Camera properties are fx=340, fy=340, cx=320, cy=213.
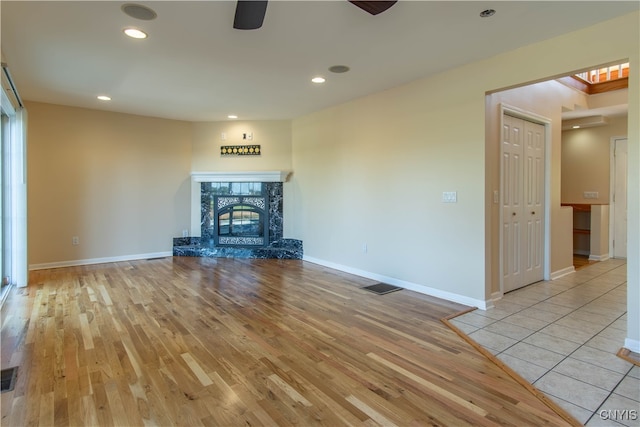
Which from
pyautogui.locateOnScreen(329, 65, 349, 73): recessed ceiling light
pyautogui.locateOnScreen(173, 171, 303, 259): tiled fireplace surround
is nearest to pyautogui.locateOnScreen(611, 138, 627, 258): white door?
pyautogui.locateOnScreen(329, 65, 349, 73): recessed ceiling light

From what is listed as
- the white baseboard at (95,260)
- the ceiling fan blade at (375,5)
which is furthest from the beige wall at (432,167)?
the white baseboard at (95,260)

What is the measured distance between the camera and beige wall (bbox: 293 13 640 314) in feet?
9.75

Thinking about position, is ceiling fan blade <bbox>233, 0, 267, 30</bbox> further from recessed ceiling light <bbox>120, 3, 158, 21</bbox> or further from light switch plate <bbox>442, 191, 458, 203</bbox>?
light switch plate <bbox>442, 191, 458, 203</bbox>

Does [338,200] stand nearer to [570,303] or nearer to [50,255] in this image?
[570,303]

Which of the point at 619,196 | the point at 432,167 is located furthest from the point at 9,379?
the point at 619,196

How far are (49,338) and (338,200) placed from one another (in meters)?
3.75

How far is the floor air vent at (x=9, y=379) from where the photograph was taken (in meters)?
2.08

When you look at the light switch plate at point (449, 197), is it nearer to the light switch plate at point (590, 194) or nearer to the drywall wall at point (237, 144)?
the drywall wall at point (237, 144)

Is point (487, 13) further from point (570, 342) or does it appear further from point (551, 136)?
point (551, 136)

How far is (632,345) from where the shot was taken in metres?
2.52

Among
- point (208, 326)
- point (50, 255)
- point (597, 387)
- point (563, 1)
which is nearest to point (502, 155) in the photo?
point (563, 1)

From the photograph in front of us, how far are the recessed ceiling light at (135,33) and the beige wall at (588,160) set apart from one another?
24.1ft

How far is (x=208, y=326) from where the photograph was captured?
305 centimetres

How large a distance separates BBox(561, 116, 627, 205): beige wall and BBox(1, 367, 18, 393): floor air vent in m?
8.30
